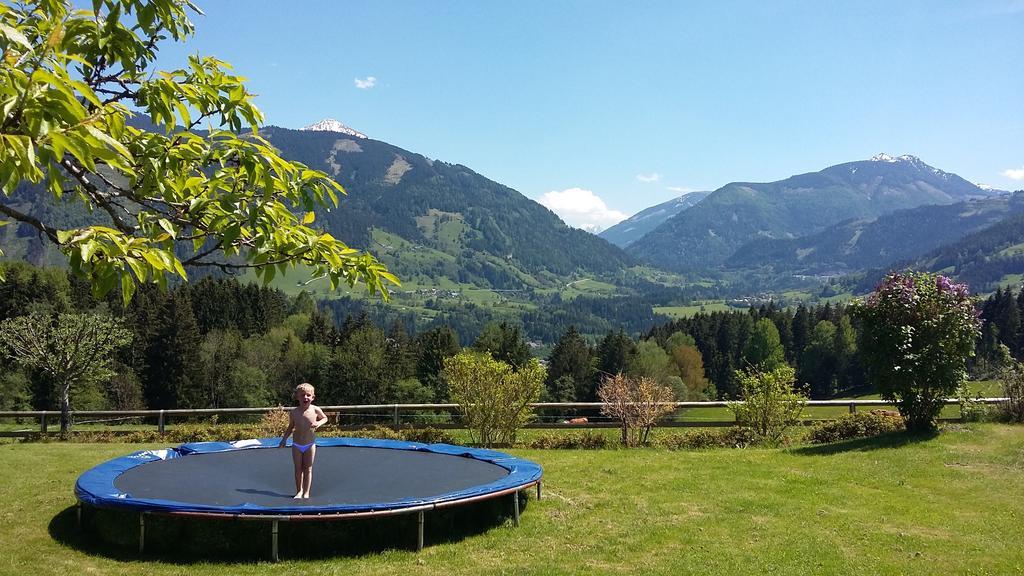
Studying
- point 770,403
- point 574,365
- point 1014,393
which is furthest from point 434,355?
point 1014,393

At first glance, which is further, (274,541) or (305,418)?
(305,418)

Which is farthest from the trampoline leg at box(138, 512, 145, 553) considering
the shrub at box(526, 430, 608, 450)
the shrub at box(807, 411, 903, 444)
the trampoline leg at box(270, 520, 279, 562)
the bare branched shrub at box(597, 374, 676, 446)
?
the shrub at box(807, 411, 903, 444)

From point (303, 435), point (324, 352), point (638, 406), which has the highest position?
point (303, 435)

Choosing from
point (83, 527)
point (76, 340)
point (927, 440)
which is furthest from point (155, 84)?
point (76, 340)

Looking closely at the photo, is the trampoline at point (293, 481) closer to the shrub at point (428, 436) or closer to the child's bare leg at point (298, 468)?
the child's bare leg at point (298, 468)

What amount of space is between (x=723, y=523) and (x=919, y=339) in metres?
7.69

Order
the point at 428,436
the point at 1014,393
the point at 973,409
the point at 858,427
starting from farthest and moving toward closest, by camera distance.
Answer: the point at 428,436
the point at 858,427
the point at 973,409
the point at 1014,393

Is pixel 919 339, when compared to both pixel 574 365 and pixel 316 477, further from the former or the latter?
pixel 574 365

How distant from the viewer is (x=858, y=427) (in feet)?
51.1

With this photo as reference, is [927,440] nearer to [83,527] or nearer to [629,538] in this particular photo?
[629,538]

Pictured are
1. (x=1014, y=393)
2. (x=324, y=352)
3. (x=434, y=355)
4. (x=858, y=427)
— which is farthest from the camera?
(x=324, y=352)

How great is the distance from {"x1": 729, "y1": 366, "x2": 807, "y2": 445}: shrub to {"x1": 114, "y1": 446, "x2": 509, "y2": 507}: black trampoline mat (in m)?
8.87

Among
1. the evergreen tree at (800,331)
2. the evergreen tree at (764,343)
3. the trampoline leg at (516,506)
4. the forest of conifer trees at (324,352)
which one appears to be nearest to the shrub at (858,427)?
the trampoline leg at (516,506)

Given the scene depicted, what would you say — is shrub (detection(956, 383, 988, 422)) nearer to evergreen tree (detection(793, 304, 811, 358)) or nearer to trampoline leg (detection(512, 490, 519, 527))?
trampoline leg (detection(512, 490, 519, 527))
